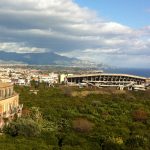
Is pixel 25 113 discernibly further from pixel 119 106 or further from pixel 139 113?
pixel 119 106

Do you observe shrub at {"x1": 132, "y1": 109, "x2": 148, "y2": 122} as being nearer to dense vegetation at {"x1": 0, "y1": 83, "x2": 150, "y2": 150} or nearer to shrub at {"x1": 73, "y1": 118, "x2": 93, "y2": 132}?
dense vegetation at {"x1": 0, "y1": 83, "x2": 150, "y2": 150}

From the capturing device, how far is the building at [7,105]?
162 feet

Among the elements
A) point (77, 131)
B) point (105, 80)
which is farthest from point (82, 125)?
point (105, 80)

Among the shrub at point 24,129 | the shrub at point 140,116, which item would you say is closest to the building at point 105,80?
the shrub at point 140,116

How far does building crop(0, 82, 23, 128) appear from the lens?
162ft

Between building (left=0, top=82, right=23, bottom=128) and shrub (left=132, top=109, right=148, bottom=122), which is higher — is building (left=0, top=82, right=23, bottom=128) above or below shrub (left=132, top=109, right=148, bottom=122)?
above

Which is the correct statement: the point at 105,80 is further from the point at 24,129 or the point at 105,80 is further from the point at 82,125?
the point at 24,129

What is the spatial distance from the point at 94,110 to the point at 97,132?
19.4m

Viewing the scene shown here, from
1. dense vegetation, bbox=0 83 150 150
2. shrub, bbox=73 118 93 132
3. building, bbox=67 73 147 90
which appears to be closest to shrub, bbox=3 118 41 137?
dense vegetation, bbox=0 83 150 150

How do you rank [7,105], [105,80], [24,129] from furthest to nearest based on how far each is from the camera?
[105,80]
[7,105]
[24,129]

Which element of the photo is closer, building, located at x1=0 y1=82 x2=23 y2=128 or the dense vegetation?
the dense vegetation

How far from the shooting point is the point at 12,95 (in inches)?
2238

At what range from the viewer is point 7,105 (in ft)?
173

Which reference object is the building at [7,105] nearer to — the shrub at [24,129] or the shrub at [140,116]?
the shrub at [24,129]
